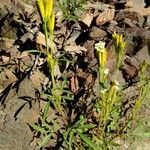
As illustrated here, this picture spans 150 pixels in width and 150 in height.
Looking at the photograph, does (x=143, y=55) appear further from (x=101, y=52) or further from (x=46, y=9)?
(x=46, y=9)

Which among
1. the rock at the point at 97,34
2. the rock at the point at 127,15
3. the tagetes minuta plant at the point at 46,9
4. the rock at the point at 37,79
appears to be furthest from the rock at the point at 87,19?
the tagetes minuta plant at the point at 46,9

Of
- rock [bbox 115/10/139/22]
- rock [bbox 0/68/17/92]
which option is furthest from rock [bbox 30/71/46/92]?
rock [bbox 115/10/139/22]

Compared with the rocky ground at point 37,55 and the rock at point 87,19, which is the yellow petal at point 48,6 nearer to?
the rocky ground at point 37,55

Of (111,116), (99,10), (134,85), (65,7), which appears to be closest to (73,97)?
(111,116)

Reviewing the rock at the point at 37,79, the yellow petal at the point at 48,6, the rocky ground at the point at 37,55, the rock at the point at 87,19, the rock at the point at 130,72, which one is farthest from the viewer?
the rock at the point at 87,19

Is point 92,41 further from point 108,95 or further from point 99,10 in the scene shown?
point 108,95

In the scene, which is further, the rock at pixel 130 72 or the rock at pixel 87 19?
the rock at pixel 87 19

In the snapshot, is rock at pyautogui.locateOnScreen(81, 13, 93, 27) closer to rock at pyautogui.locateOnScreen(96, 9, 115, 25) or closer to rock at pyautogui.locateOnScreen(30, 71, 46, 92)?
rock at pyautogui.locateOnScreen(96, 9, 115, 25)
